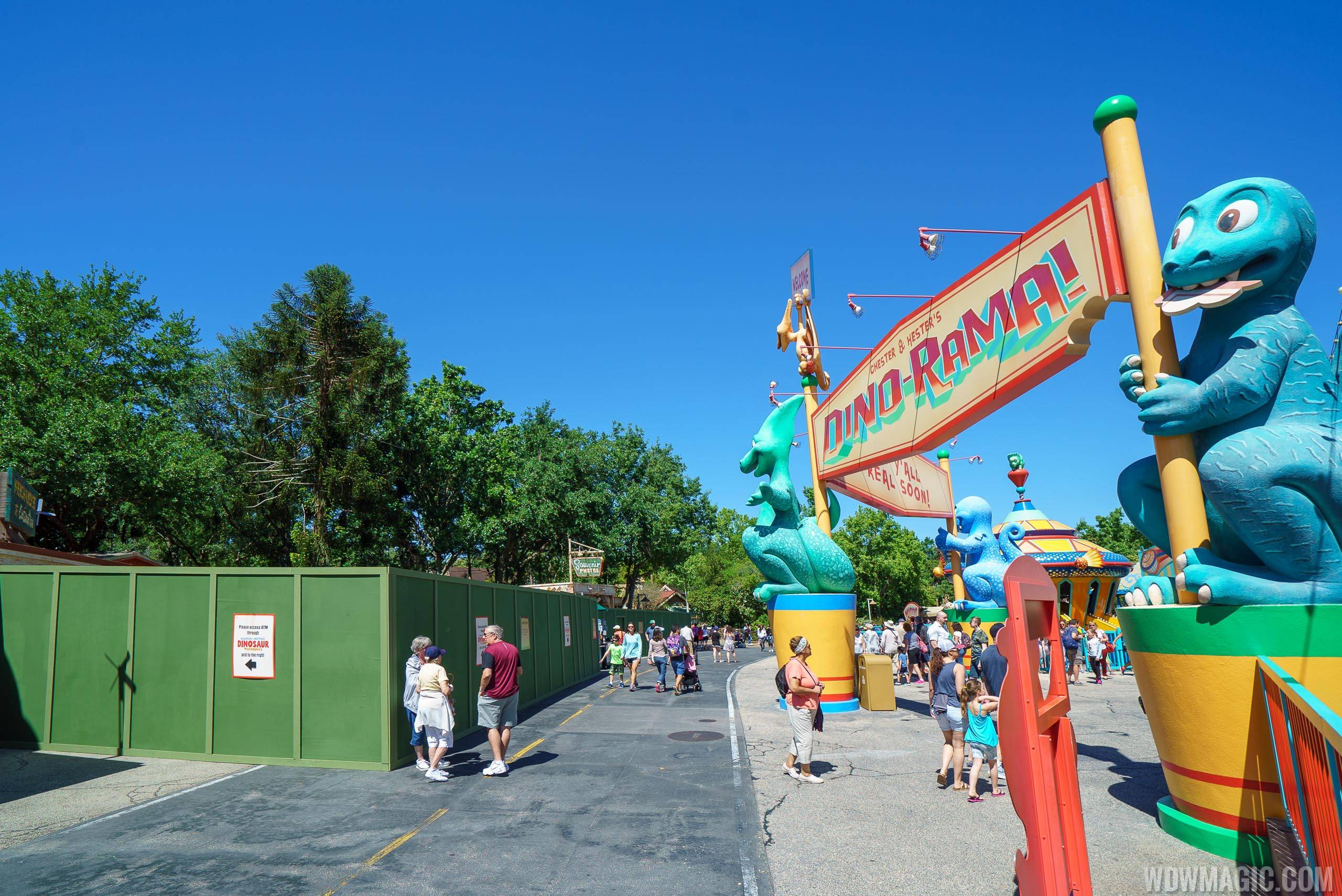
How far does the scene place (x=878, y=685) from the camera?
14.8 m

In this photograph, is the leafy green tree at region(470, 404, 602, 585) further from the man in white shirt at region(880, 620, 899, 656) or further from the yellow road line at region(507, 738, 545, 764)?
the yellow road line at region(507, 738, 545, 764)

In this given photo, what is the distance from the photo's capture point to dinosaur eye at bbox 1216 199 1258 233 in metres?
6.36

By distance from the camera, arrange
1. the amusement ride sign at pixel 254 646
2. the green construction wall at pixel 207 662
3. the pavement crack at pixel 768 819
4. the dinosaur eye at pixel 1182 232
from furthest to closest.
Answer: the amusement ride sign at pixel 254 646
the green construction wall at pixel 207 662
the dinosaur eye at pixel 1182 232
the pavement crack at pixel 768 819

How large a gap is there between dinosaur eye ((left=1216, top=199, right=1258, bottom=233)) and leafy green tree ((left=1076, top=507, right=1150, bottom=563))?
6785 centimetres

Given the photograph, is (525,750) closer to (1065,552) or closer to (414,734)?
(414,734)

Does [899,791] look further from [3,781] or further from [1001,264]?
[3,781]

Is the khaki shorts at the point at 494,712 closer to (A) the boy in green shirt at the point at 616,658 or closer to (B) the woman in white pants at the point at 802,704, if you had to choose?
(B) the woman in white pants at the point at 802,704

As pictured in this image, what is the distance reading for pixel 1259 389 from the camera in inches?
247

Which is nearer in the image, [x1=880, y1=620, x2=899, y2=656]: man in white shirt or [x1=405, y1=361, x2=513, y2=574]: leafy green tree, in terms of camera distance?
[x1=880, y1=620, x2=899, y2=656]: man in white shirt

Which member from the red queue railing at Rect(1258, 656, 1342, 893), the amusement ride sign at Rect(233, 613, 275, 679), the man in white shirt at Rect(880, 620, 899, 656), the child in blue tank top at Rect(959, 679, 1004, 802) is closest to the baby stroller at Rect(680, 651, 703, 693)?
the man in white shirt at Rect(880, 620, 899, 656)

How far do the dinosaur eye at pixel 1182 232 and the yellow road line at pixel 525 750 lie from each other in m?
9.09

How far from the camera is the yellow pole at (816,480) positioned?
15664 millimetres

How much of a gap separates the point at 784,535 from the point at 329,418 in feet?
62.2


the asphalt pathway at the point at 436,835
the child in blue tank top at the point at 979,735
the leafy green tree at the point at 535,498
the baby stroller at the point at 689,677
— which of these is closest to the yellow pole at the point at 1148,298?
the child in blue tank top at the point at 979,735
